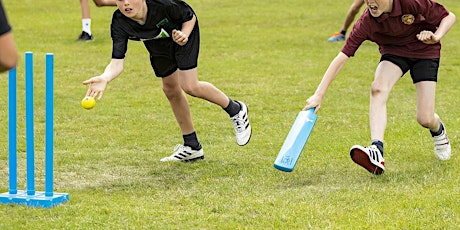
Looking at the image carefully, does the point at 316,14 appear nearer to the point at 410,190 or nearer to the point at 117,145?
the point at 117,145

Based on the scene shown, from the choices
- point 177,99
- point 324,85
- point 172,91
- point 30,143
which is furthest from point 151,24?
point 30,143

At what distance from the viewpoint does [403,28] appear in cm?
658

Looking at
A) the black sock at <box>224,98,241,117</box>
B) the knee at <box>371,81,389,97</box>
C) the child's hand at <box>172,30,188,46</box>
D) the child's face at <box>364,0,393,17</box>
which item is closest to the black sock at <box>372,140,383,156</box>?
the knee at <box>371,81,389,97</box>

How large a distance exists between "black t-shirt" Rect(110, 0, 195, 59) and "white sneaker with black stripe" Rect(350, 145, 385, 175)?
162 cm

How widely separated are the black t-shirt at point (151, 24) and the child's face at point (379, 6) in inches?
53.2

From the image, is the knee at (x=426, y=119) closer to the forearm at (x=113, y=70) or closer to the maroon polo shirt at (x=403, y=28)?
the maroon polo shirt at (x=403, y=28)

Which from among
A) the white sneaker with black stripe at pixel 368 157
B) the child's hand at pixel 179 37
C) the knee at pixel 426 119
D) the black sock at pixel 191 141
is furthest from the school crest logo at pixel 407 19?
the black sock at pixel 191 141

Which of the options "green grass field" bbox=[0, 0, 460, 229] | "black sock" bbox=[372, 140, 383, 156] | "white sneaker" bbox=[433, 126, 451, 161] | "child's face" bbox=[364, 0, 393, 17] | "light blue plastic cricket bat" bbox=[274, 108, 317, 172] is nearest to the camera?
"green grass field" bbox=[0, 0, 460, 229]

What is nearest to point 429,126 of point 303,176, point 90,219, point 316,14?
point 303,176

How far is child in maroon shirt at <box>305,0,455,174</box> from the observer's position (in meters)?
6.40

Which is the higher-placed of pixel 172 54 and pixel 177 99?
pixel 172 54

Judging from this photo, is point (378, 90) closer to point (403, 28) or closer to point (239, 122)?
point (403, 28)

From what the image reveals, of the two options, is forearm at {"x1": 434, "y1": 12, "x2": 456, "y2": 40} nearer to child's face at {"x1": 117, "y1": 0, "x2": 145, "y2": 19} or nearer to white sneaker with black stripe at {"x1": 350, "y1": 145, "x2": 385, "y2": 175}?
white sneaker with black stripe at {"x1": 350, "y1": 145, "x2": 385, "y2": 175}

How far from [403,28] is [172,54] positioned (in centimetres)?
171
